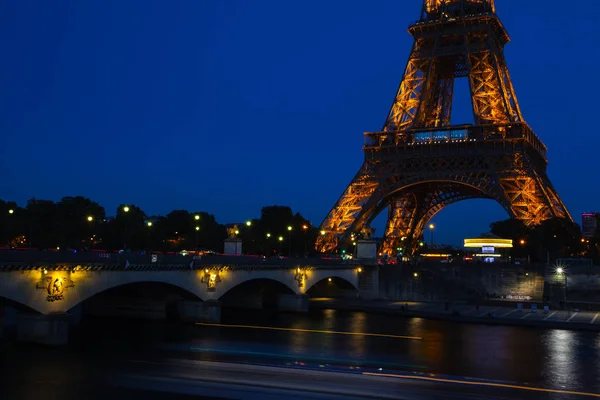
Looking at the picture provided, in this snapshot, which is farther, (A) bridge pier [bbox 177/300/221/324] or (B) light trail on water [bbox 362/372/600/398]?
(A) bridge pier [bbox 177/300/221/324]

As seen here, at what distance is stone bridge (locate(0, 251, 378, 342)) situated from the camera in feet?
109

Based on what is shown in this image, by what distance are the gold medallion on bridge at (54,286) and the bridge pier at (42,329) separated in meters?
1.11

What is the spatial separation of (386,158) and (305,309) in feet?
100

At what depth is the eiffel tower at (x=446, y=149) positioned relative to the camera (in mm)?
77750

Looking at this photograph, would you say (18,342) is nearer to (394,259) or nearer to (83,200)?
(394,259)

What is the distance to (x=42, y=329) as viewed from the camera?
34875 millimetres

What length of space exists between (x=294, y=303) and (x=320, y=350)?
2576cm

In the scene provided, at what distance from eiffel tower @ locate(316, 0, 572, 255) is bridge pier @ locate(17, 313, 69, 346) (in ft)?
159

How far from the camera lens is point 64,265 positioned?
116 ft

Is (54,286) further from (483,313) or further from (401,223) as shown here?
(401,223)

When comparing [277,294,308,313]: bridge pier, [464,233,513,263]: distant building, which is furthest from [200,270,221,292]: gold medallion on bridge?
[464,233,513,263]: distant building

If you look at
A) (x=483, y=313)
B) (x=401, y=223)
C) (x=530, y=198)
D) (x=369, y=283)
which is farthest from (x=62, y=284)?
(x=401, y=223)

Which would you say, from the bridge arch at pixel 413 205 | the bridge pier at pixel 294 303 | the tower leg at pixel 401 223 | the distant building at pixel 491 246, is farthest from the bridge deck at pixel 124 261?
the distant building at pixel 491 246

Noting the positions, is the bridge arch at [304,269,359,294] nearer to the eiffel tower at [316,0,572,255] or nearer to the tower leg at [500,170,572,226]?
the eiffel tower at [316,0,572,255]
